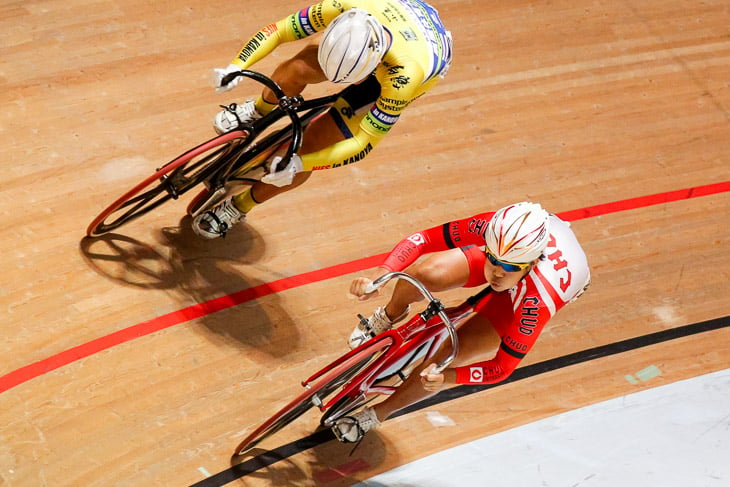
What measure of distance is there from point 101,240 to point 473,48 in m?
2.84

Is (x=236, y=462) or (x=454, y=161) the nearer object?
(x=236, y=462)

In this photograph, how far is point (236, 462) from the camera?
377 centimetres

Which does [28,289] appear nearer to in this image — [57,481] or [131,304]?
[131,304]

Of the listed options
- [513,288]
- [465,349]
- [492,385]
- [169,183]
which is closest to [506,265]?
[513,288]

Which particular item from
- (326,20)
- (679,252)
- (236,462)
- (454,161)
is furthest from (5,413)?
(679,252)

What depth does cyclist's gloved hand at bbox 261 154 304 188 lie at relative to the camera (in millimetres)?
3652

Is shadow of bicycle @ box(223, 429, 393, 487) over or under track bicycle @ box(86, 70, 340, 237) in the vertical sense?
under

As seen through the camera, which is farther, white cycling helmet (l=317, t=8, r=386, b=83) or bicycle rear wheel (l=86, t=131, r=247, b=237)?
bicycle rear wheel (l=86, t=131, r=247, b=237)

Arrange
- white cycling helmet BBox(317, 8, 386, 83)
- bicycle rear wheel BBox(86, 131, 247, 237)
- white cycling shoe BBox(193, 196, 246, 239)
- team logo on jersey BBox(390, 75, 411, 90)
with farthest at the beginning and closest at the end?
white cycling shoe BBox(193, 196, 246, 239), bicycle rear wheel BBox(86, 131, 247, 237), team logo on jersey BBox(390, 75, 411, 90), white cycling helmet BBox(317, 8, 386, 83)

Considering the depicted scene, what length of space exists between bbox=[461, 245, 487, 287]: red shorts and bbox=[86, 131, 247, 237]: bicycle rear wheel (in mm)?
1105

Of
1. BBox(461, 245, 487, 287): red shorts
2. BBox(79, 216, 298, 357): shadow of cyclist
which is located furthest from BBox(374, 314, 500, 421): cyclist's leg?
BBox(79, 216, 298, 357): shadow of cyclist

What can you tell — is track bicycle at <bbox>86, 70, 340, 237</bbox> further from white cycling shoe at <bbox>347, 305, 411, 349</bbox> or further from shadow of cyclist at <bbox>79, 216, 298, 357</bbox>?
white cycling shoe at <bbox>347, 305, 411, 349</bbox>

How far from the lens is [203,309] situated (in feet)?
13.9

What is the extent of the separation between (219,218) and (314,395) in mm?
1177
